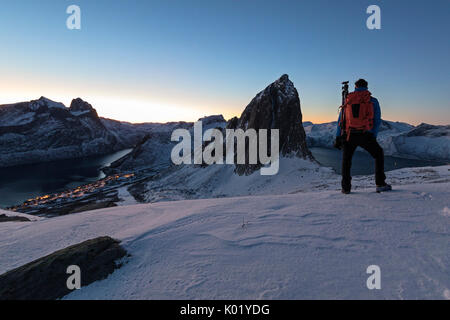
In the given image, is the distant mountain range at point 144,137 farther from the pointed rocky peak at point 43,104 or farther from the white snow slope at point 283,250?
the white snow slope at point 283,250

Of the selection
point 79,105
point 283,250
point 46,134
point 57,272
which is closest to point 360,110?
point 283,250

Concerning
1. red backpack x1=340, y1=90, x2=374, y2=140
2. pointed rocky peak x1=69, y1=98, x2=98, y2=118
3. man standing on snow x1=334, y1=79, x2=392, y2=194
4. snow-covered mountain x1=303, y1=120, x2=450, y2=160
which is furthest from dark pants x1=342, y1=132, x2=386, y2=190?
pointed rocky peak x1=69, y1=98, x2=98, y2=118

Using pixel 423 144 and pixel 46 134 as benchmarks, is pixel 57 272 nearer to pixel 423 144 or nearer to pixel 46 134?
pixel 423 144

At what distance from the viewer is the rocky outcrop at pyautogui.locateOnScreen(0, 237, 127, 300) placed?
8.72 ft

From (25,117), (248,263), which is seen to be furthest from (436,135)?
(25,117)

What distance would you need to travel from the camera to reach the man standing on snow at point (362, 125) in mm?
5520

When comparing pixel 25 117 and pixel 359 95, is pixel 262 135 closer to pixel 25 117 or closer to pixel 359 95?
pixel 359 95

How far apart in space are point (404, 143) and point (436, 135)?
824 cm

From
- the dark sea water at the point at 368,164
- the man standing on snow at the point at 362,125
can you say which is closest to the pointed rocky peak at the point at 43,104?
the dark sea water at the point at 368,164

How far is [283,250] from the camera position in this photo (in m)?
3.20

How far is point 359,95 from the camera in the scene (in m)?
5.52

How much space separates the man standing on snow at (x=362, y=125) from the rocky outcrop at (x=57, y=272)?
616 centimetres

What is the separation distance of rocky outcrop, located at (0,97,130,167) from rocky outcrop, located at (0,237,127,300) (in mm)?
130421

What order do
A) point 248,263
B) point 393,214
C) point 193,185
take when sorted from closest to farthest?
point 248,263
point 393,214
point 193,185
